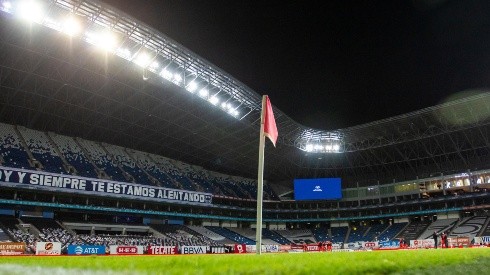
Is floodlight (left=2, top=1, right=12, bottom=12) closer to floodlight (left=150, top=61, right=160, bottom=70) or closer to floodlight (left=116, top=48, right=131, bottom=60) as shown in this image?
floodlight (left=116, top=48, right=131, bottom=60)

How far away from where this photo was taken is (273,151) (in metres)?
63.2

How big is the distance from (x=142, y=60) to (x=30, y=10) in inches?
415

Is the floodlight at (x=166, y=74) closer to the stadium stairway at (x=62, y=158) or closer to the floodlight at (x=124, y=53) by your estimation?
the floodlight at (x=124, y=53)

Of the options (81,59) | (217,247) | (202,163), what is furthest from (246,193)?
(81,59)

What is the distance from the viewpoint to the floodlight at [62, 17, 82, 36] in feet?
99.4

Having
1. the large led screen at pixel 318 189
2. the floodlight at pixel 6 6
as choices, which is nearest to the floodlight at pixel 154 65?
the floodlight at pixel 6 6

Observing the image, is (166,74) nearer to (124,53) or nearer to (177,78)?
(177,78)

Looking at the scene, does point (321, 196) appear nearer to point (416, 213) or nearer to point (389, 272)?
point (416, 213)

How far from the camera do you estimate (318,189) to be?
7231 cm

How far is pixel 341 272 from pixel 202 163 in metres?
64.2

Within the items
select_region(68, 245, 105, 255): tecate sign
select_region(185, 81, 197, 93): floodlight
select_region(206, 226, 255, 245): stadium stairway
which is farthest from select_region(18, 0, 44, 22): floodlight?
select_region(206, 226, 255, 245): stadium stairway

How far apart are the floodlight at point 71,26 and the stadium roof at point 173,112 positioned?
26 centimetres

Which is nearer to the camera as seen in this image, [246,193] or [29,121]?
[29,121]

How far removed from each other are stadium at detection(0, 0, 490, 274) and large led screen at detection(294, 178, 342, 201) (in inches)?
8.2
